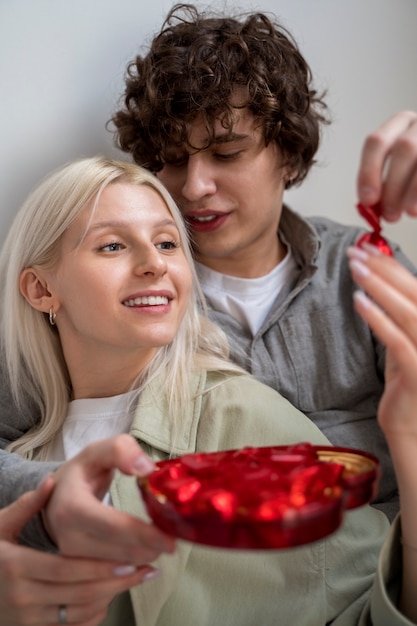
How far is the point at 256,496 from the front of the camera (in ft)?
2.01

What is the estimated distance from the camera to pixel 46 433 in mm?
1246

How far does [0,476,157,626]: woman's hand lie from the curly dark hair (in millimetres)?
768

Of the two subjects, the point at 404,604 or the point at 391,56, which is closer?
the point at 404,604

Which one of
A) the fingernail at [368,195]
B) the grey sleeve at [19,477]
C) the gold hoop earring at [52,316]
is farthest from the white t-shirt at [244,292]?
the fingernail at [368,195]

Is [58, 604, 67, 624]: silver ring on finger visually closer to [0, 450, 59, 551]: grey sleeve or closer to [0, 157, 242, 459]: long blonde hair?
[0, 450, 59, 551]: grey sleeve

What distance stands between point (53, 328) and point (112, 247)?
25 cm

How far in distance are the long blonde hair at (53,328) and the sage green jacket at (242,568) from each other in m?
0.06

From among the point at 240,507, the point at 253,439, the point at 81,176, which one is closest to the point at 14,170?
the point at 81,176

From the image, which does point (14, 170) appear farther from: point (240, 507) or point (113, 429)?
point (240, 507)

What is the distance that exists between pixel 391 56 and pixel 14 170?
0.92 meters

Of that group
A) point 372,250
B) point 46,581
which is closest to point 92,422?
point 46,581

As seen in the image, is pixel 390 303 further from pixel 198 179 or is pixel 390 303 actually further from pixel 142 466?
pixel 198 179

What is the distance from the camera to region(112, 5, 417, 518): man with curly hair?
1.34 m

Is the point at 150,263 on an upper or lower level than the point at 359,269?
lower
